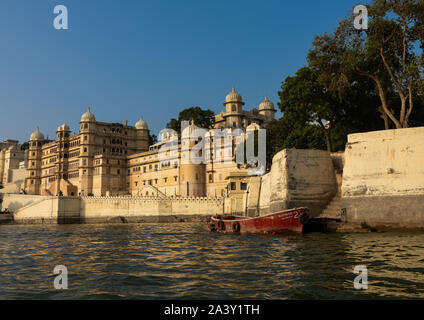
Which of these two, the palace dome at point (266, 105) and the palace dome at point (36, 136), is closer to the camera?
the palace dome at point (266, 105)

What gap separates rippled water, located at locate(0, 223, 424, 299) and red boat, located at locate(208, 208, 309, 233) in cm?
532

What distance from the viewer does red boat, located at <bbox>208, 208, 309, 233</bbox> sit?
2475cm

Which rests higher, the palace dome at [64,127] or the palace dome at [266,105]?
the palace dome at [266,105]

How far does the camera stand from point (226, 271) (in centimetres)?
1252

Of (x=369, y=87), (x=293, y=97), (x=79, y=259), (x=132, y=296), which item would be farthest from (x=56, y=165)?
(x=132, y=296)

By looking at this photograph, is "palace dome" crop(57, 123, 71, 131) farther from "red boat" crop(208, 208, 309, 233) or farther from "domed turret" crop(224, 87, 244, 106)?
"red boat" crop(208, 208, 309, 233)

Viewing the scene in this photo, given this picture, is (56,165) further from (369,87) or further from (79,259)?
(79,259)

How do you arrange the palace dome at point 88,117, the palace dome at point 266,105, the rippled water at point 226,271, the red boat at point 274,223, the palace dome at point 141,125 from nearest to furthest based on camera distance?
the rippled water at point 226,271 < the red boat at point 274,223 < the palace dome at point 88,117 < the palace dome at point 266,105 < the palace dome at point 141,125

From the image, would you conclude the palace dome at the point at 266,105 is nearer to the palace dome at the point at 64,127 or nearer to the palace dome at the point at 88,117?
the palace dome at the point at 88,117

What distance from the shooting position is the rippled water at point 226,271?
32.0 ft

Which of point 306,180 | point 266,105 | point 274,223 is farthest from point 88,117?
point 274,223

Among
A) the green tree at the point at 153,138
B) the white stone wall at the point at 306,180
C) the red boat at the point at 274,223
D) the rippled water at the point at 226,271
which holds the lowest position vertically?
the rippled water at the point at 226,271

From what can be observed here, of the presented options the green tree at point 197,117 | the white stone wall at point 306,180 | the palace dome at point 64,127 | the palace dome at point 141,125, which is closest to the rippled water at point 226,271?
the white stone wall at point 306,180

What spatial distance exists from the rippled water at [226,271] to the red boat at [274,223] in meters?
5.32
